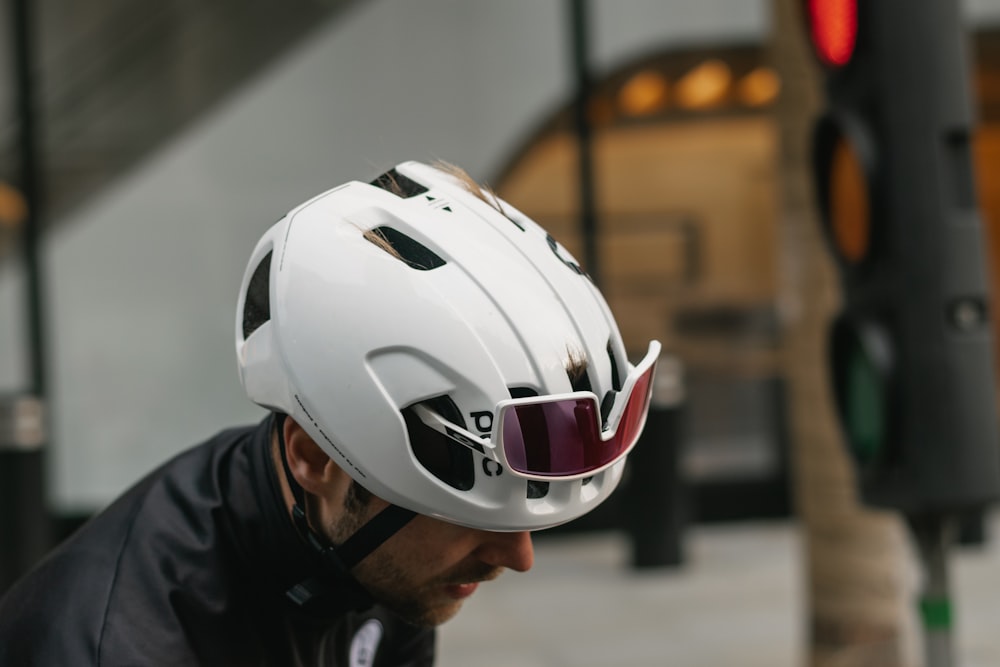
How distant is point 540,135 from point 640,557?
2.89 meters

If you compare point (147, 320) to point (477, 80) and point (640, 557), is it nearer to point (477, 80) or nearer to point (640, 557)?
point (477, 80)

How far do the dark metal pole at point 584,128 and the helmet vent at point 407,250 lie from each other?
7.05 meters

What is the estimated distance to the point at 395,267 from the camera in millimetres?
1567

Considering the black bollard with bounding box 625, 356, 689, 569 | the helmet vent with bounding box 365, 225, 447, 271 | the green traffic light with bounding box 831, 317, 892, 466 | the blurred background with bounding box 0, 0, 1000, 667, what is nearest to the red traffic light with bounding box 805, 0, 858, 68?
the green traffic light with bounding box 831, 317, 892, 466

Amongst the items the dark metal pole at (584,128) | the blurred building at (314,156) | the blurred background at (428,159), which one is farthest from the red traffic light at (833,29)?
the dark metal pole at (584,128)

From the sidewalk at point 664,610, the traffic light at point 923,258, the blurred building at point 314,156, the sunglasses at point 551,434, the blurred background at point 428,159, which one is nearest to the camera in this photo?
the sunglasses at point 551,434

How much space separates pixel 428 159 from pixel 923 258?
5.36 metres

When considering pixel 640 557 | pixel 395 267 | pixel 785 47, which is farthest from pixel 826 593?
pixel 395 267

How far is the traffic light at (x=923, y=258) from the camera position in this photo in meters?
2.76

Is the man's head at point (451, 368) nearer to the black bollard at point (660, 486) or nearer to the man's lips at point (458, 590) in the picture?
the man's lips at point (458, 590)

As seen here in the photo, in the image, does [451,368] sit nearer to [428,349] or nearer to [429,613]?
[428,349]

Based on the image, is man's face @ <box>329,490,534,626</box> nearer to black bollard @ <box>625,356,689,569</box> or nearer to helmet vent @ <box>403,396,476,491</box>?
helmet vent @ <box>403,396,476,491</box>

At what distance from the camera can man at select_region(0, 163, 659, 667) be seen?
5.00 feet

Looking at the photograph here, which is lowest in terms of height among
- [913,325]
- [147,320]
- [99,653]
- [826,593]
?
[826,593]
